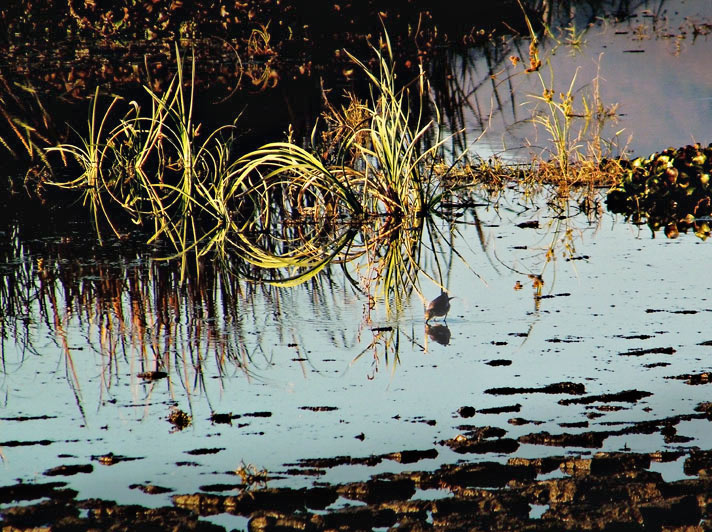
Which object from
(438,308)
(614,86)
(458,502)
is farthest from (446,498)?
(614,86)

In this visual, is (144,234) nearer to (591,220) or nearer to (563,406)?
(591,220)

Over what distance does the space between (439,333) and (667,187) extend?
142 inches

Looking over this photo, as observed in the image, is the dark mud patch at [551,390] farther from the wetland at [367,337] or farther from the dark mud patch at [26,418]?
the dark mud patch at [26,418]

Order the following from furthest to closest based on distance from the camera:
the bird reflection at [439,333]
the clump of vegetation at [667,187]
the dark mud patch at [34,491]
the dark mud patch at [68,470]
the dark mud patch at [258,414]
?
the clump of vegetation at [667,187] → the bird reflection at [439,333] → the dark mud patch at [258,414] → the dark mud patch at [68,470] → the dark mud patch at [34,491]

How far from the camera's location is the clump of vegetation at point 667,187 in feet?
25.7

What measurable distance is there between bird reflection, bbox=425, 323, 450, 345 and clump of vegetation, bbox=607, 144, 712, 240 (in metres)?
3.03

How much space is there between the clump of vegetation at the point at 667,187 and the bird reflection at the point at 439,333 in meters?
3.03

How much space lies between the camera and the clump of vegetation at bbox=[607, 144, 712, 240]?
25.7ft

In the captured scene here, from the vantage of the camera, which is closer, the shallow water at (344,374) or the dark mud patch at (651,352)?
the shallow water at (344,374)

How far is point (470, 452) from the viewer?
11.4 ft

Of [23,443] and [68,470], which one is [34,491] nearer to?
[68,470]

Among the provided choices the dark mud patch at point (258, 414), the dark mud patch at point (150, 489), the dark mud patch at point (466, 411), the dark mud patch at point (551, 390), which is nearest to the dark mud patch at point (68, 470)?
the dark mud patch at point (150, 489)

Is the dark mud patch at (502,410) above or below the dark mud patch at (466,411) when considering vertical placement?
below

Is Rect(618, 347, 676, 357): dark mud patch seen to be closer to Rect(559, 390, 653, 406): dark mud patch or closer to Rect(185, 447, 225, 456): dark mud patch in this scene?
Rect(559, 390, 653, 406): dark mud patch
